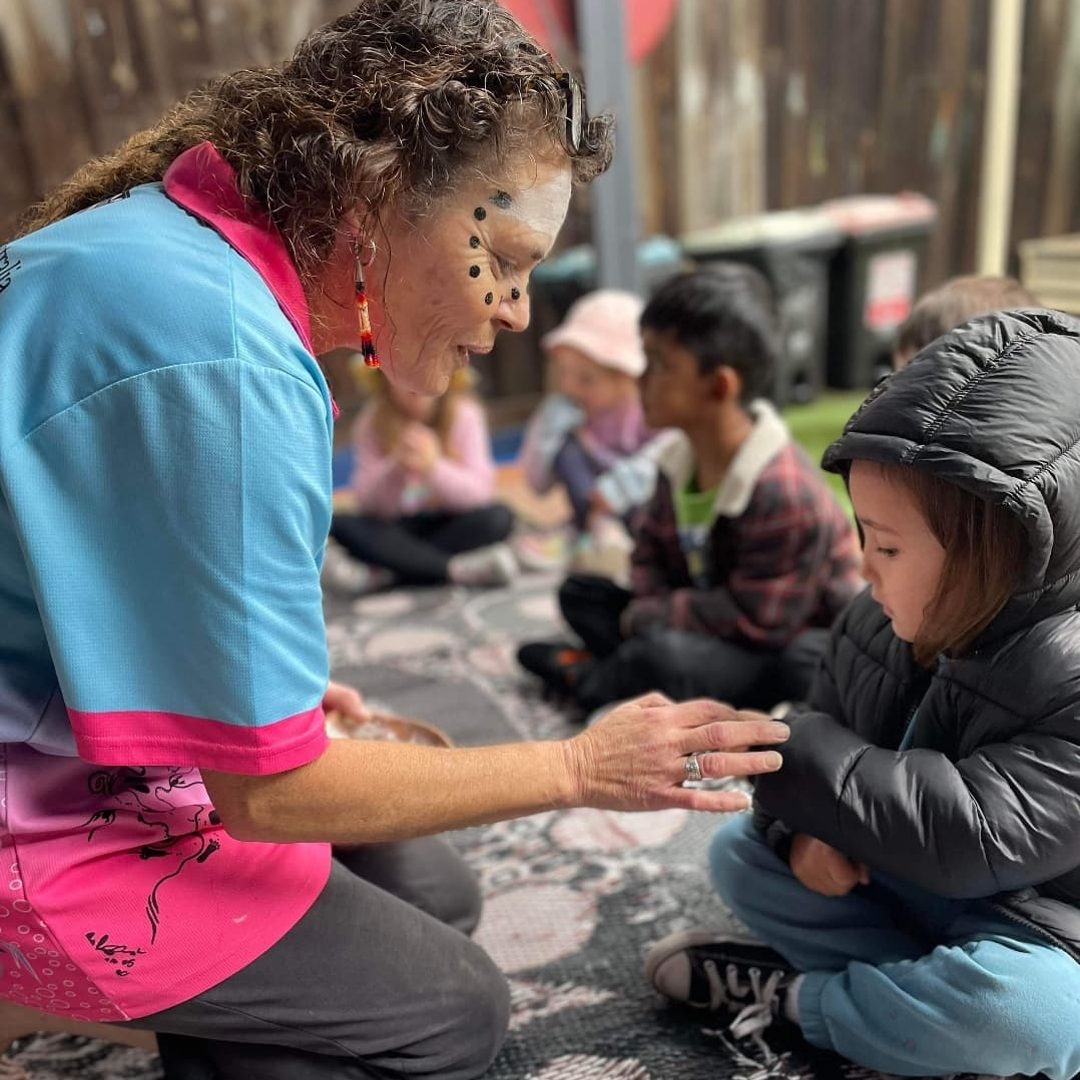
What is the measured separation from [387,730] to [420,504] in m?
1.47

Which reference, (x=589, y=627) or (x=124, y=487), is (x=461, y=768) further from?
(x=589, y=627)

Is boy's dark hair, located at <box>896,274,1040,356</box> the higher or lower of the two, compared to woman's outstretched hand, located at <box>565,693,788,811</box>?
higher

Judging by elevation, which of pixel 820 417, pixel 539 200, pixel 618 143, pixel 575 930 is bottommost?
pixel 820 417

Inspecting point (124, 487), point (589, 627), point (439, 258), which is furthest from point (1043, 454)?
point (589, 627)

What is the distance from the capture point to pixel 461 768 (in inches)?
37.3

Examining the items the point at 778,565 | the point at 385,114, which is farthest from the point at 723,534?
the point at 385,114

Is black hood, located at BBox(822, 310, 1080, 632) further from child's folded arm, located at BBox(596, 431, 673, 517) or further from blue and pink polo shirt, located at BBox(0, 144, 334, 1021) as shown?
child's folded arm, located at BBox(596, 431, 673, 517)

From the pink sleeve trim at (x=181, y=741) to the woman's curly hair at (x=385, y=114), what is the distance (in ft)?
1.29

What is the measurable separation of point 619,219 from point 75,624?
265cm

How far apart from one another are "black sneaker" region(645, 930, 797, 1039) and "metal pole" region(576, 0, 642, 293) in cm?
231

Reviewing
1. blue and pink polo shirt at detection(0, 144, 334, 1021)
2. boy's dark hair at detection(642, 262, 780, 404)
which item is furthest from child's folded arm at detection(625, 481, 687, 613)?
blue and pink polo shirt at detection(0, 144, 334, 1021)

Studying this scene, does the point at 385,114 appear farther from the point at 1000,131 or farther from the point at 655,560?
the point at 1000,131

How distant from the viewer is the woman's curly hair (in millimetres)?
871

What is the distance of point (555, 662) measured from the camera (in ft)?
6.64
